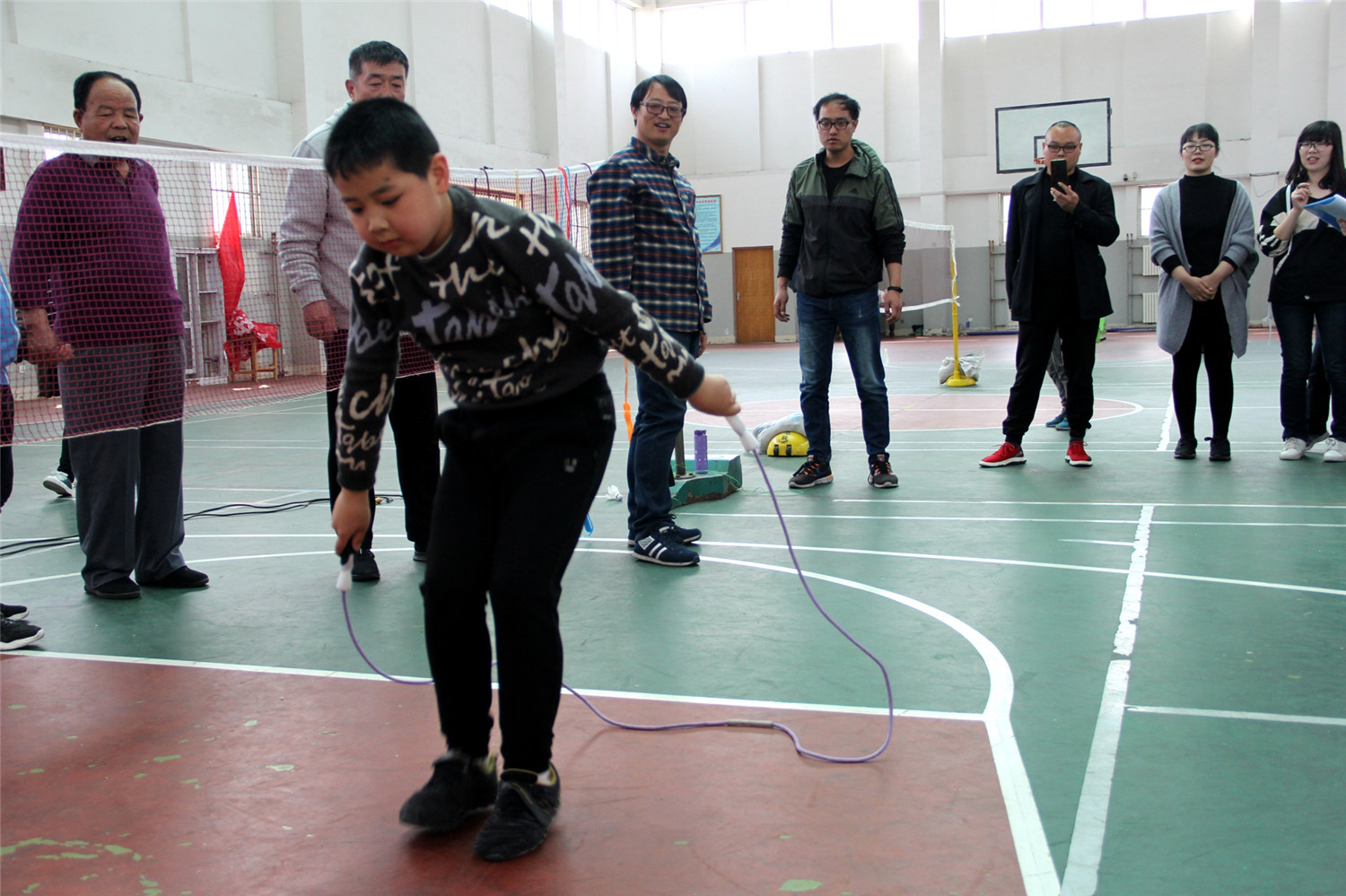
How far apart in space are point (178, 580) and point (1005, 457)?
14.3ft

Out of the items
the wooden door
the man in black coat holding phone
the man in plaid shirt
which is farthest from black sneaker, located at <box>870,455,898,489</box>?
the wooden door

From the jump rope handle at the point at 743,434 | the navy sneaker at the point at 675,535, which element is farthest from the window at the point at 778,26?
the jump rope handle at the point at 743,434

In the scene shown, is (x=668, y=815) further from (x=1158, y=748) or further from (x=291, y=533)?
(x=291, y=533)

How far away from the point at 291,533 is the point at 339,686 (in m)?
2.43

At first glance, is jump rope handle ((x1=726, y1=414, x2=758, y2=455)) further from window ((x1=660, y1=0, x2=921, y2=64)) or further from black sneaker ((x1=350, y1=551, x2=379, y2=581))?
window ((x1=660, y1=0, x2=921, y2=64))

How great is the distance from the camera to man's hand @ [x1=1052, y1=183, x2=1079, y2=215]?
577 cm

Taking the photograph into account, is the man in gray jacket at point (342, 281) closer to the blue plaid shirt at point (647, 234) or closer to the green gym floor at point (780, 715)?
the green gym floor at point (780, 715)

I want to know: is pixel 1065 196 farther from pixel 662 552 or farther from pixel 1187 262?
pixel 662 552

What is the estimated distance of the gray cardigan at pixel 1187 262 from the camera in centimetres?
595

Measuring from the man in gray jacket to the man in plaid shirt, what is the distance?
81cm

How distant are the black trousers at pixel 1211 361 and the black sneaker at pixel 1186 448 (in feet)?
0.47

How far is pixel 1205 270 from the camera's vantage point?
6.07 meters

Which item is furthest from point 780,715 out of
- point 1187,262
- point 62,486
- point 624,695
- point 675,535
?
point 62,486

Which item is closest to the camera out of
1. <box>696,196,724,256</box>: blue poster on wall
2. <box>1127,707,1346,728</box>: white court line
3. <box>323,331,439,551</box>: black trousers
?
<box>1127,707,1346,728</box>: white court line
